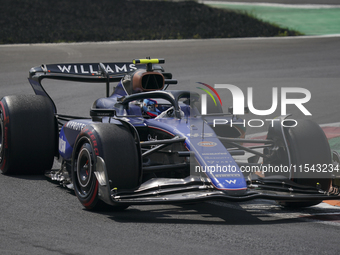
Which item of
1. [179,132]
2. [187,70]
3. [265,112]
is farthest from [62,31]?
[179,132]

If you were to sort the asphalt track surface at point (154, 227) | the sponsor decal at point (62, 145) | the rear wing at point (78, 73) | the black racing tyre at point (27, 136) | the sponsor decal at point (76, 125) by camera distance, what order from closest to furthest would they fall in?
the asphalt track surface at point (154, 227) < the sponsor decal at point (76, 125) < the sponsor decal at point (62, 145) < the black racing tyre at point (27, 136) < the rear wing at point (78, 73)

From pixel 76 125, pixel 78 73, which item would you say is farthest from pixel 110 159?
pixel 78 73

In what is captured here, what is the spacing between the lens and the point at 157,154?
6.46 metres

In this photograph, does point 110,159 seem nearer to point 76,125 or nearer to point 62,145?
point 76,125

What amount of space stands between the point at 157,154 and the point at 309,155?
1652 millimetres

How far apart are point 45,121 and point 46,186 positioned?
0.91 m

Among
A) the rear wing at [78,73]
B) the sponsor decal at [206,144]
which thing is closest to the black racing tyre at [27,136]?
the rear wing at [78,73]

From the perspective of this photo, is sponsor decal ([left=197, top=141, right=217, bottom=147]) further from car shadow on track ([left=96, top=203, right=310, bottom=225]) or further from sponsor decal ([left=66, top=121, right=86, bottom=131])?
sponsor decal ([left=66, top=121, right=86, bottom=131])

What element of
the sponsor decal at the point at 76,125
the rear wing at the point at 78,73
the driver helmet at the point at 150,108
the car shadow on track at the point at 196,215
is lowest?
the car shadow on track at the point at 196,215

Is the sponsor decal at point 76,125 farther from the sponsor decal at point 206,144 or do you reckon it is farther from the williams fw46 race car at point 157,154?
the sponsor decal at point 206,144

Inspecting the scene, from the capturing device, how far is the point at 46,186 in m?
6.89

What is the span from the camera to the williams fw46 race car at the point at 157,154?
17.7 feet

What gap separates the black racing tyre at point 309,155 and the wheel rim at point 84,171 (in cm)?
208

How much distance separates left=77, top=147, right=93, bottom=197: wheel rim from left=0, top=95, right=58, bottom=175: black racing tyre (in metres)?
1.51
